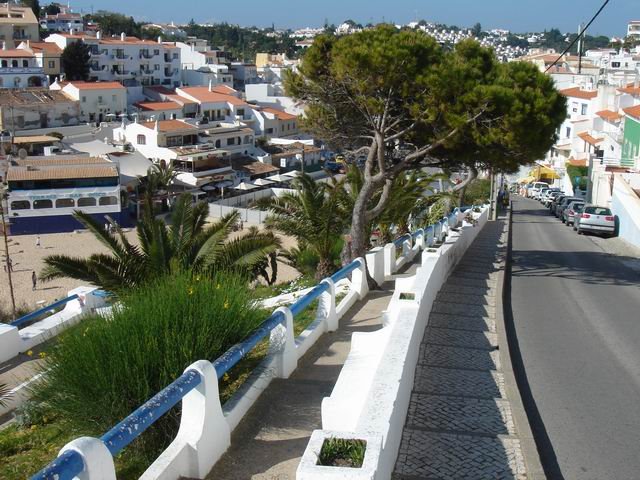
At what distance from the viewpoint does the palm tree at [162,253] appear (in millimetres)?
12789

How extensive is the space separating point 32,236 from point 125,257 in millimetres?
37089

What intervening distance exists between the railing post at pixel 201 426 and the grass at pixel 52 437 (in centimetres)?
40

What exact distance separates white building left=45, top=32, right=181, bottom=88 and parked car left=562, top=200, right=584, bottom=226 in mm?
66319

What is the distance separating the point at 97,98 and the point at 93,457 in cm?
7924

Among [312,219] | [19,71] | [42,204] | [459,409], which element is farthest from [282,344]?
[19,71]

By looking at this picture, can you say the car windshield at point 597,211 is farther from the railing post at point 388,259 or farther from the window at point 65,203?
the window at point 65,203

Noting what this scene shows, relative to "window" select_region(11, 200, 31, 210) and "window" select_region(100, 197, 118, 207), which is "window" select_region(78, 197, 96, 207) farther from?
"window" select_region(11, 200, 31, 210)

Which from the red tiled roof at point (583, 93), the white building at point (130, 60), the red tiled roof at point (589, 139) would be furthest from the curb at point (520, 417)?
the white building at point (130, 60)

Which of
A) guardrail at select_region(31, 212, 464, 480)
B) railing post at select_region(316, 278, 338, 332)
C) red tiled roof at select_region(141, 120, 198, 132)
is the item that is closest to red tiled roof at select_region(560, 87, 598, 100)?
red tiled roof at select_region(141, 120, 198, 132)

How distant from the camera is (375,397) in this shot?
16.9ft

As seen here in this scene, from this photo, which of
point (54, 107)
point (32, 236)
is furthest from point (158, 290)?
point (54, 107)

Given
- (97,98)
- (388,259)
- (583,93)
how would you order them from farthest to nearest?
(97,98)
(583,93)
(388,259)

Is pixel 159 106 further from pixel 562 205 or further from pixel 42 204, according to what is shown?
pixel 562 205

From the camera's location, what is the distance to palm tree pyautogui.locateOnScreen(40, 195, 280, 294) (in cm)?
1279
